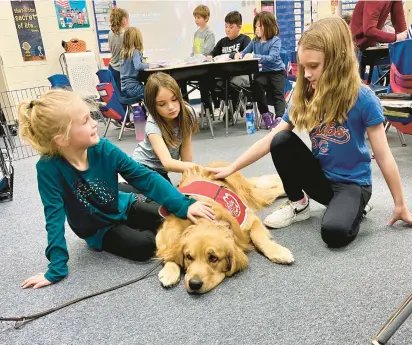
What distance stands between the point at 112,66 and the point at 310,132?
4.13m

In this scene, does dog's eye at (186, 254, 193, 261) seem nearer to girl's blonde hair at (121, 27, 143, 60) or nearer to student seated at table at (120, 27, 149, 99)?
student seated at table at (120, 27, 149, 99)

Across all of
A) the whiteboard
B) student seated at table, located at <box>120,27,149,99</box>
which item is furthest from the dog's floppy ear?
the whiteboard

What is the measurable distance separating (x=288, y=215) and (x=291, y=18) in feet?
21.1

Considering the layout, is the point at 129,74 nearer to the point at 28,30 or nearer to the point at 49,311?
the point at 28,30

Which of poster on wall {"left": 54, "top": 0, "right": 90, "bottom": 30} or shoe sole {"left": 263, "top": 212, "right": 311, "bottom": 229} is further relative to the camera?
poster on wall {"left": 54, "top": 0, "right": 90, "bottom": 30}

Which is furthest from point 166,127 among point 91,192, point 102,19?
point 102,19

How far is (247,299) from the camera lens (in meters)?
1.33

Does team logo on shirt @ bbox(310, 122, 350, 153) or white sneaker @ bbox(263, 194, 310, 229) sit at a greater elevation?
team logo on shirt @ bbox(310, 122, 350, 153)

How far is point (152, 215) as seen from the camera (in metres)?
1.87

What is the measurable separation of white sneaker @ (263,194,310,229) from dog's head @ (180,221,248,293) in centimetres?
42

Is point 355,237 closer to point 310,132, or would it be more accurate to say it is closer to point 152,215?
point 310,132

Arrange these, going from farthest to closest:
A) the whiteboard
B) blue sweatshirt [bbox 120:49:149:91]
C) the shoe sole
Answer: the whiteboard, blue sweatshirt [bbox 120:49:149:91], the shoe sole

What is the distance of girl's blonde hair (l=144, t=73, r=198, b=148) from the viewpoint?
2.07 m

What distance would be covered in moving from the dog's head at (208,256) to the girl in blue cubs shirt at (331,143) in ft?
1.44
